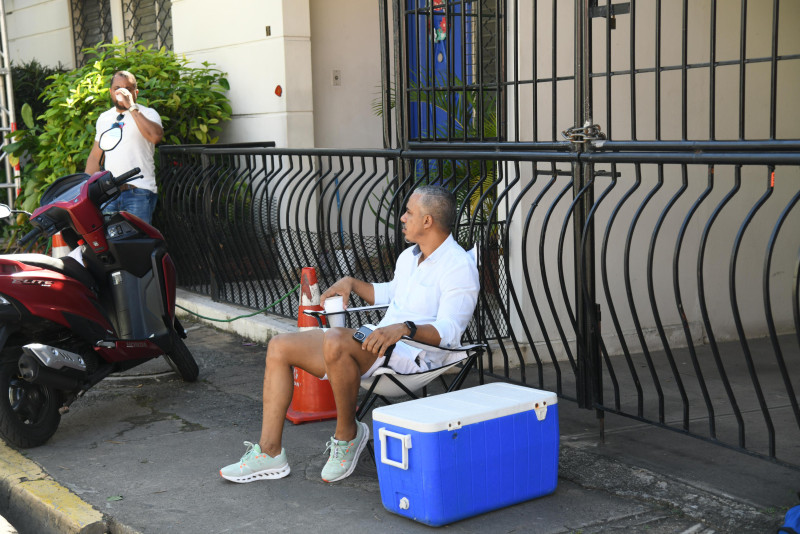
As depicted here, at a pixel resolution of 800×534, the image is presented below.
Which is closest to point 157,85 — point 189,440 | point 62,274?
point 62,274

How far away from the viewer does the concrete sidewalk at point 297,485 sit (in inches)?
149

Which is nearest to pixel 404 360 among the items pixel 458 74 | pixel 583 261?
pixel 583 261

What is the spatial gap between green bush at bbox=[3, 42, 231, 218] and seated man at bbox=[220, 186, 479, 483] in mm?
4844

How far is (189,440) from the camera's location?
4.93 metres

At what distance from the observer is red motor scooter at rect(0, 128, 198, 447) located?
15.8ft

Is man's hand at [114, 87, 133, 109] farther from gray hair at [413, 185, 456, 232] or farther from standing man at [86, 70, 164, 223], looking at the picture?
gray hair at [413, 185, 456, 232]

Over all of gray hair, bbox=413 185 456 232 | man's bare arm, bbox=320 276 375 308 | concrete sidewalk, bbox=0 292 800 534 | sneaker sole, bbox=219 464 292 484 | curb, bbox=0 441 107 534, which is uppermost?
gray hair, bbox=413 185 456 232

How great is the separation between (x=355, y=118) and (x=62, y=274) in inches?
178

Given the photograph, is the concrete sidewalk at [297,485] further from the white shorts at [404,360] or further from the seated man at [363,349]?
the white shorts at [404,360]

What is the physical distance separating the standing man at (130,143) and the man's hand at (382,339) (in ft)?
13.7

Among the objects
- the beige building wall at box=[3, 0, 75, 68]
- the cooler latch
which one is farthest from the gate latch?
the beige building wall at box=[3, 0, 75, 68]

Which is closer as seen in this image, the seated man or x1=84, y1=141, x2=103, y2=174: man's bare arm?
the seated man

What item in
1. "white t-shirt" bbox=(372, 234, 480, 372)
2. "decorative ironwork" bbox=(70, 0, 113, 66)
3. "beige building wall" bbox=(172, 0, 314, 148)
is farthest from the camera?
"decorative ironwork" bbox=(70, 0, 113, 66)

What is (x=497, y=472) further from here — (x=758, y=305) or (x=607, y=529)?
(x=758, y=305)
